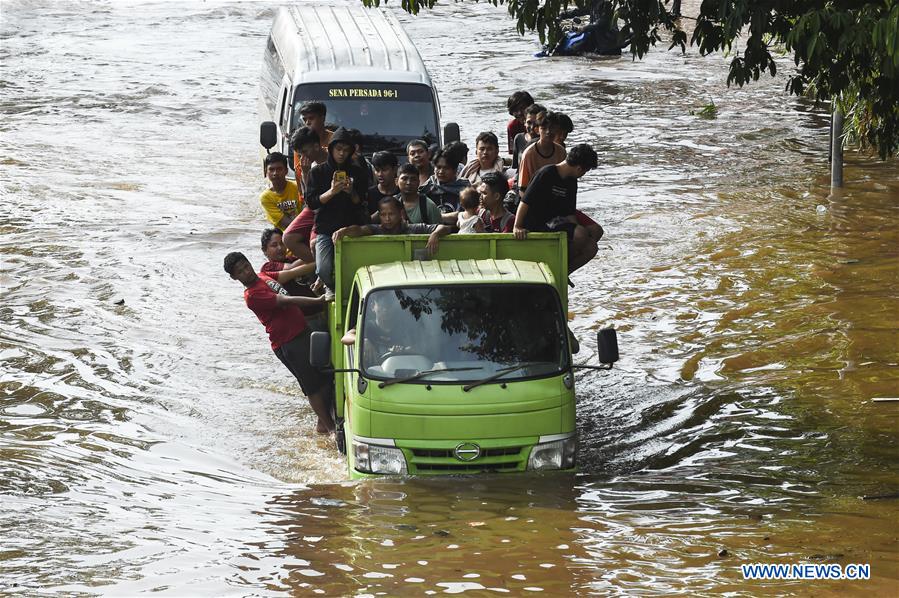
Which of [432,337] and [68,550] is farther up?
[432,337]

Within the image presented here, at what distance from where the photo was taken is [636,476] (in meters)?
9.28

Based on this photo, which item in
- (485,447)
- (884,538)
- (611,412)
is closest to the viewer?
(884,538)

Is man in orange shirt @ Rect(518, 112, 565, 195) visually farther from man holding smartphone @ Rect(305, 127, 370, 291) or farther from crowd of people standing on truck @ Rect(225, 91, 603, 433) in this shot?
man holding smartphone @ Rect(305, 127, 370, 291)

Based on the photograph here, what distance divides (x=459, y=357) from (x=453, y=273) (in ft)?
2.22

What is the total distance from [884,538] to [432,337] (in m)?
3.19

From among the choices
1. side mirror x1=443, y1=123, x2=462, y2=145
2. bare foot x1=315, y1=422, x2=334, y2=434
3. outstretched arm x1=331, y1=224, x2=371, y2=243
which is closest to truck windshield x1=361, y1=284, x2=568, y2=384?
outstretched arm x1=331, y1=224, x2=371, y2=243

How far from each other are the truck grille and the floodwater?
0.12 m

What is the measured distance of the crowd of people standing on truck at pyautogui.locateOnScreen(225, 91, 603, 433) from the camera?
9.70 metres

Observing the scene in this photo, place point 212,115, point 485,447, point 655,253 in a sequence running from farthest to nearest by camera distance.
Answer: point 212,115 < point 655,253 < point 485,447

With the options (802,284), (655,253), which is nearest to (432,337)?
(802,284)

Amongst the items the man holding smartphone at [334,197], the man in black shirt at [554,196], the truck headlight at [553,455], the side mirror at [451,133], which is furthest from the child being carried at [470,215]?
the side mirror at [451,133]

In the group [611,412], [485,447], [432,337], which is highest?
[432,337]

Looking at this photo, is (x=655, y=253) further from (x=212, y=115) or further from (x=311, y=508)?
(x=212, y=115)

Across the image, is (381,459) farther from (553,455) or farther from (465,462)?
(553,455)
